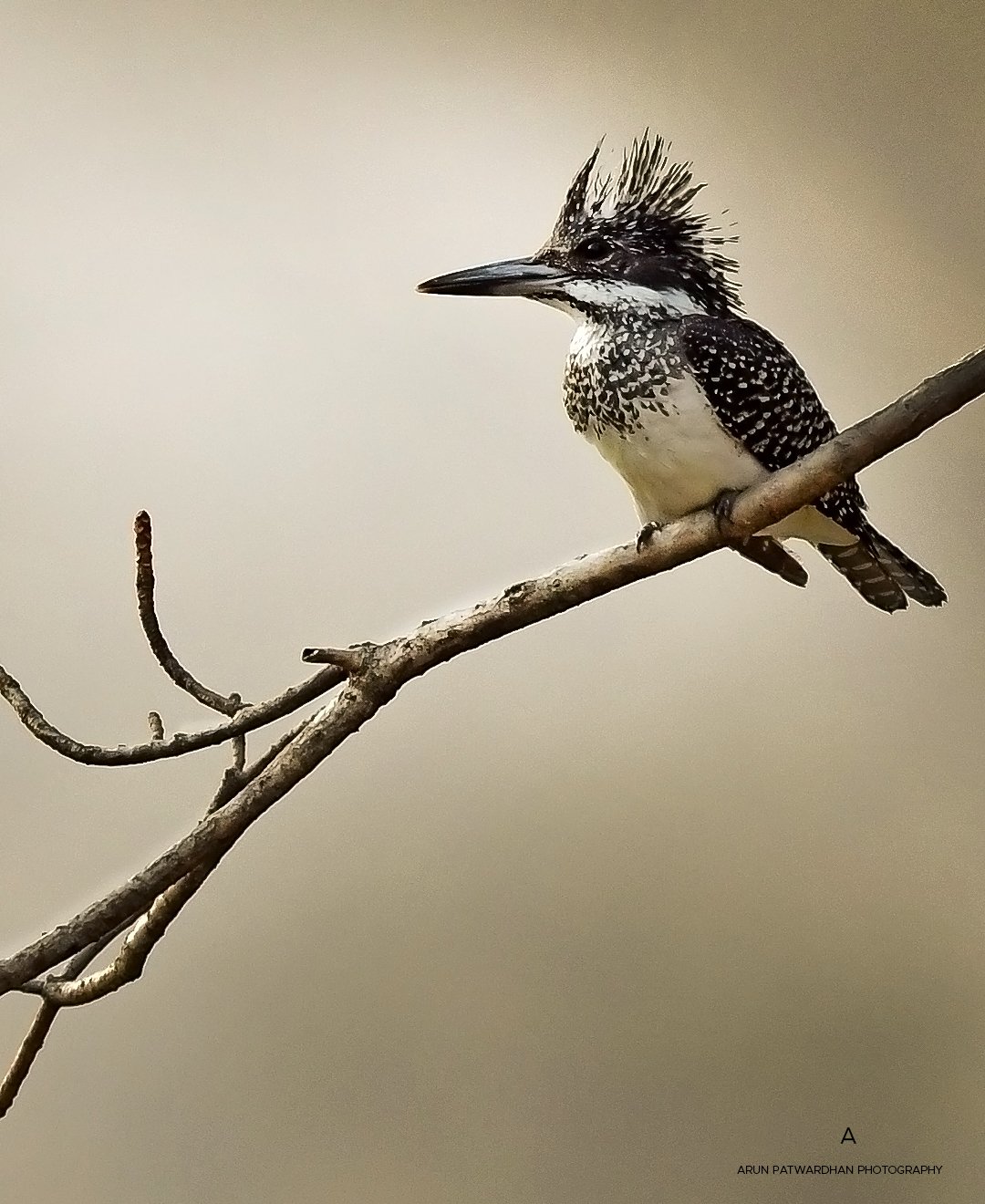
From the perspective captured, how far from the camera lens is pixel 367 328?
1460mm

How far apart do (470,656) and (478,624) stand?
13.4 inches

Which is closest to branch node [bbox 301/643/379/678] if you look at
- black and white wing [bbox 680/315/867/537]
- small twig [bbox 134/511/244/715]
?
Result: small twig [bbox 134/511/244/715]

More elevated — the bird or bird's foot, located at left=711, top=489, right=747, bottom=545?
the bird

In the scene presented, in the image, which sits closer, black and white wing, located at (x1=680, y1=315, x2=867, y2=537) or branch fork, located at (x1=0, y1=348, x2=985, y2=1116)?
branch fork, located at (x1=0, y1=348, x2=985, y2=1116)

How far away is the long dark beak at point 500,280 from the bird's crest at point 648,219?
49 millimetres

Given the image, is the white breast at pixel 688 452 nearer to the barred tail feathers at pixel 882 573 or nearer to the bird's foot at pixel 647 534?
the bird's foot at pixel 647 534

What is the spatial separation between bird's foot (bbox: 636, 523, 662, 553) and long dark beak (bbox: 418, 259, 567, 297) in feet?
1.06

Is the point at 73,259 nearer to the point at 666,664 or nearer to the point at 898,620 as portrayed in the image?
the point at 666,664

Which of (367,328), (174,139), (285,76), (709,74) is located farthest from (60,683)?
(709,74)

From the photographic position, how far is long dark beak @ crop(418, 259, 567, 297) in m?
1.29

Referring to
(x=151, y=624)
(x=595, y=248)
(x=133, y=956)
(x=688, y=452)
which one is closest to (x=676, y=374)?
(x=688, y=452)

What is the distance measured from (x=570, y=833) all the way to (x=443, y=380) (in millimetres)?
599

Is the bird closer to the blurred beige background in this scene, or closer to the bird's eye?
the bird's eye

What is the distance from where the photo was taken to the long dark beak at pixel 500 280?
129 cm
